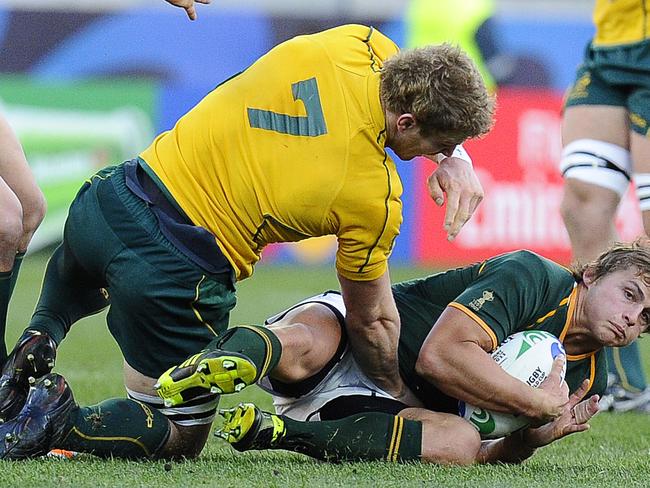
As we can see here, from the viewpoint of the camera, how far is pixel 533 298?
415cm

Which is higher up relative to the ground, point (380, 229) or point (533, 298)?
point (380, 229)

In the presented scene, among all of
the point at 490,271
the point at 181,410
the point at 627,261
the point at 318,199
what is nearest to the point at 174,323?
the point at 181,410

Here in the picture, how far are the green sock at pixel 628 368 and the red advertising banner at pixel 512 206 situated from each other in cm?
697

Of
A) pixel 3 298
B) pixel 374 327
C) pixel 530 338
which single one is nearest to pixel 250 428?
pixel 374 327

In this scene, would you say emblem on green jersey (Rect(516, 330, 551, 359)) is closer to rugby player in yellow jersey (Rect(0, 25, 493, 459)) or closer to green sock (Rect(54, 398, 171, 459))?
rugby player in yellow jersey (Rect(0, 25, 493, 459))

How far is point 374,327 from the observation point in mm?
4141

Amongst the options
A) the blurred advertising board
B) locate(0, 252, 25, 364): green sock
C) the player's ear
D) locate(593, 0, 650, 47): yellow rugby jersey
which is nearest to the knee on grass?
the player's ear

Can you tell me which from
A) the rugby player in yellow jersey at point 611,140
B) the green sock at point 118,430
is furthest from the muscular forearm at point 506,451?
the rugby player in yellow jersey at point 611,140

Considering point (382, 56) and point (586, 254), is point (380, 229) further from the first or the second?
point (586, 254)

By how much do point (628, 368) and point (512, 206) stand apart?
719cm

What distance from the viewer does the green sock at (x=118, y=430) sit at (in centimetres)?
388

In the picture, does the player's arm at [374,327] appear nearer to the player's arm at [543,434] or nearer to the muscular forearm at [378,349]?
the muscular forearm at [378,349]

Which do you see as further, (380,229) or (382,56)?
(382,56)

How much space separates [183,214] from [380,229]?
2.04ft
